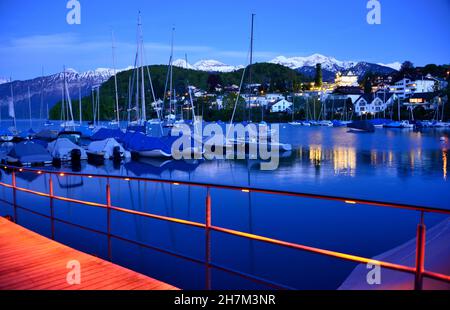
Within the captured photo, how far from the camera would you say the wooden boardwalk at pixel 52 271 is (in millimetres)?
4024

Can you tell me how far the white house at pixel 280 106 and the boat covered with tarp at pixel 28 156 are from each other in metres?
120

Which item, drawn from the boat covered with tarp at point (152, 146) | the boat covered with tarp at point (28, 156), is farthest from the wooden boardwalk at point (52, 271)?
the boat covered with tarp at point (152, 146)

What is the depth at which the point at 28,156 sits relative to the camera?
2950 centimetres

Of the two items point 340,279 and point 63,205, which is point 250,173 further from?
point 340,279

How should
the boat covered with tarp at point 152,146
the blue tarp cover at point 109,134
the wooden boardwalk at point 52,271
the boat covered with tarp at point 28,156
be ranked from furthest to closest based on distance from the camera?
the blue tarp cover at point 109,134
the boat covered with tarp at point 152,146
the boat covered with tarp at point 28,156
the wooden boardwalk at point 52,271

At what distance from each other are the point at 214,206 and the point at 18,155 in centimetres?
1931

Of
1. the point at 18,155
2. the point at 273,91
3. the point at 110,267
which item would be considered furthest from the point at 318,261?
the point at 273,91

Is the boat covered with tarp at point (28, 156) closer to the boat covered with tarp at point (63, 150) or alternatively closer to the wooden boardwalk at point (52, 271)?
the boat covered with tarp at point (63, 150)

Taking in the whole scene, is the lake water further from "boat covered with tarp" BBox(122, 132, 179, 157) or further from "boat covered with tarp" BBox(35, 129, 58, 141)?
"boat covered with tarp" BBox(35, 129, 58, 141)

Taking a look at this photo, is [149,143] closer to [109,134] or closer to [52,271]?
[109,134]

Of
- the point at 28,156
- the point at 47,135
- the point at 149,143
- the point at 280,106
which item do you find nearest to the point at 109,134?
the point at 149,143

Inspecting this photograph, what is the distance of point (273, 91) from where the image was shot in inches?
7195
